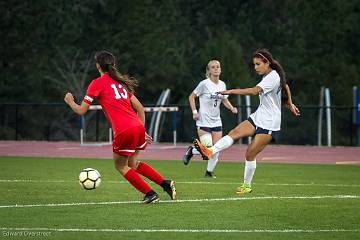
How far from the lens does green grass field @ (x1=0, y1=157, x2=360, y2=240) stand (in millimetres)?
12148

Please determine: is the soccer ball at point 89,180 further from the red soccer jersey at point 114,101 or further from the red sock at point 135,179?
the red soccer jersey at point 114,101

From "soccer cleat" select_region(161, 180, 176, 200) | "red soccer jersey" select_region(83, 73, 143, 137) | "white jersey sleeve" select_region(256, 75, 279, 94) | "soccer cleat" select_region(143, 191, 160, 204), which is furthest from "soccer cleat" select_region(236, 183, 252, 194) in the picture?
"red soccer jersey" select_region(83, 73, 143, 137)

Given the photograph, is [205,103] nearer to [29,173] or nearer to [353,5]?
[29,173]

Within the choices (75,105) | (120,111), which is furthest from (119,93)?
(75,105)

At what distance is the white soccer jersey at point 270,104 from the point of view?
16.6 metres

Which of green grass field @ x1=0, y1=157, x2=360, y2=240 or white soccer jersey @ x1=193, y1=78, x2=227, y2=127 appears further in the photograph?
white soccer jersey @ x1=193, y1=78, x2=227, y2=127

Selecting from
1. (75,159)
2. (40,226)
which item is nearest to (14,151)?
(75,159)

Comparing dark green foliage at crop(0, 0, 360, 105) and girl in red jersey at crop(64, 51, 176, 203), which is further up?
dark green foliage at crop(0, 0, 360, 105)

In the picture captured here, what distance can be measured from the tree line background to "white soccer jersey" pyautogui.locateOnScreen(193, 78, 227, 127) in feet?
120

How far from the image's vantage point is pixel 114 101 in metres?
14.6

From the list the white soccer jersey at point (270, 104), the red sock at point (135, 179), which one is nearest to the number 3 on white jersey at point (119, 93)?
the red sock at point (135, 179)

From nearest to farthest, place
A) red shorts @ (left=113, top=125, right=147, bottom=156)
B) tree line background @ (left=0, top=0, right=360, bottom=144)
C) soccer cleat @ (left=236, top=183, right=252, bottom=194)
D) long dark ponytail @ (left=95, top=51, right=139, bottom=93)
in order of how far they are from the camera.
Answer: red shorts @ (left=113, top=125, right=147, bottom=156), long dark ponytail @ (left=95, top=51, right=139, bottom=93), soccer cleat @ (left=236, top=183, right=252, bottom=194), tree line background @ (left=0, top=0, right=360, bottom=144)

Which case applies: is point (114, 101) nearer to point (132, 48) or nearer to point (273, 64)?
point (273, 64)

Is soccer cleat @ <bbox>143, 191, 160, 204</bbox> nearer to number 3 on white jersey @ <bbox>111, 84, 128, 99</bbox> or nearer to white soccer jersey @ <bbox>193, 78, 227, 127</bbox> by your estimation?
number 3 on white jersey @ <bbox>111, 84, 128, 99</bbox>
